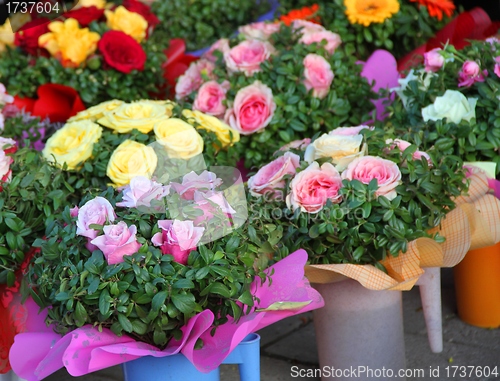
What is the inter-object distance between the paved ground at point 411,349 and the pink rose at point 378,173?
60cm

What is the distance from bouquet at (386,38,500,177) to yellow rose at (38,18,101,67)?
110 centimetres

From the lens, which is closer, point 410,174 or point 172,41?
point 410,174

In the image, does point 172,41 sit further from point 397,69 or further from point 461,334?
point 461,334

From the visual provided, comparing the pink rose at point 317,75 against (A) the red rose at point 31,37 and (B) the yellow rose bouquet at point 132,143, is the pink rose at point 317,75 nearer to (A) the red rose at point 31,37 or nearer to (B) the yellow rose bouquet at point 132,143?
(B) the yellow rose bouquet at point 132,143

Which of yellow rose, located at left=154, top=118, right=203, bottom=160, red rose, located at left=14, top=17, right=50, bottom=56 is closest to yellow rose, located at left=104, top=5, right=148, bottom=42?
red rose, located at left=14, top=17, right=50, bottom=56

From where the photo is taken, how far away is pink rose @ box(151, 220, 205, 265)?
4.16 ft

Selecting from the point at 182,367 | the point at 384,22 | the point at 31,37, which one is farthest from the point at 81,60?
the point at 182,367

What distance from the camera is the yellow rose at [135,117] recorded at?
1.88 m

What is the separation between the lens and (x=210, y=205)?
133 cm

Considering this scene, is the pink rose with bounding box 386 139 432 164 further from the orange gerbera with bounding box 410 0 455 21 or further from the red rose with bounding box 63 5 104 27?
the red rose with bounding box 63 5 104 27

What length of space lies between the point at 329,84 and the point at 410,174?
67 cm

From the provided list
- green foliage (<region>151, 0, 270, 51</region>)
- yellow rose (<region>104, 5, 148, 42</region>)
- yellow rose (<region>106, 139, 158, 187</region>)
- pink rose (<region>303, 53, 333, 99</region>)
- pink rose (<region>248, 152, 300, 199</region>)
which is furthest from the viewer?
green foliage (<region>151, 0, 270, 51</region>)

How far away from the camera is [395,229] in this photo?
1.47 metres

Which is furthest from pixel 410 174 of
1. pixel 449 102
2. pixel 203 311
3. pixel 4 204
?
pixel 4 204
